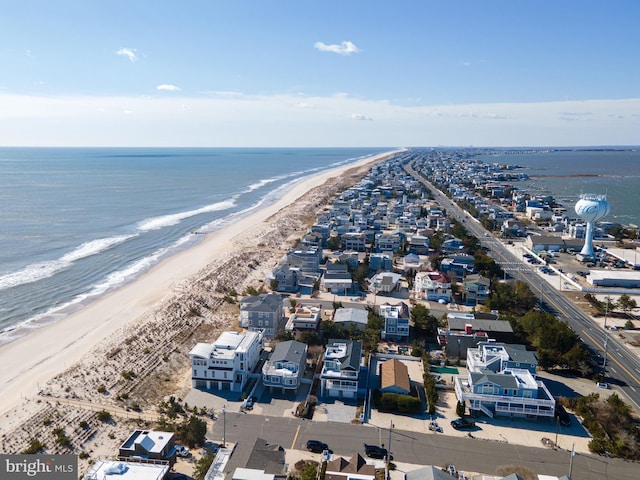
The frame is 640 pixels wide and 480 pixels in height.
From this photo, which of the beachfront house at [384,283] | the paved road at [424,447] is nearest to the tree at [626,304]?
the beachfront house at [384,283]

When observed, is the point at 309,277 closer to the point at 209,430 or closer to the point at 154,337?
the point at 154,337

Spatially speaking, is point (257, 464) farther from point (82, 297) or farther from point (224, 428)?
point (82, 297)

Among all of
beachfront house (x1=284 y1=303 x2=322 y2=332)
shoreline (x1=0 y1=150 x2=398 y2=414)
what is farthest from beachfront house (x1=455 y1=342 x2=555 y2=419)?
shoreline (x1=0 y1=150 x2=398 y2=414)

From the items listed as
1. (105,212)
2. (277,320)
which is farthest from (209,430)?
(105,212)

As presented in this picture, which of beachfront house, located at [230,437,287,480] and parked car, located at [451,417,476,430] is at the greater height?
beachfront house, located at [230,437,287,480]

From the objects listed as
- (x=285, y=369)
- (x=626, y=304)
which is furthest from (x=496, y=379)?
(x=626, y=304)

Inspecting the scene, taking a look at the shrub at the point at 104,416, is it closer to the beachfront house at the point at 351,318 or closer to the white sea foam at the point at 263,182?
the beachfront house at the point at 351,318

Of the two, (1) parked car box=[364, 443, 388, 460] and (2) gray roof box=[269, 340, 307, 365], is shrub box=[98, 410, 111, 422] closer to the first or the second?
(2) gray roof box=[269, 340, 307, 365]
